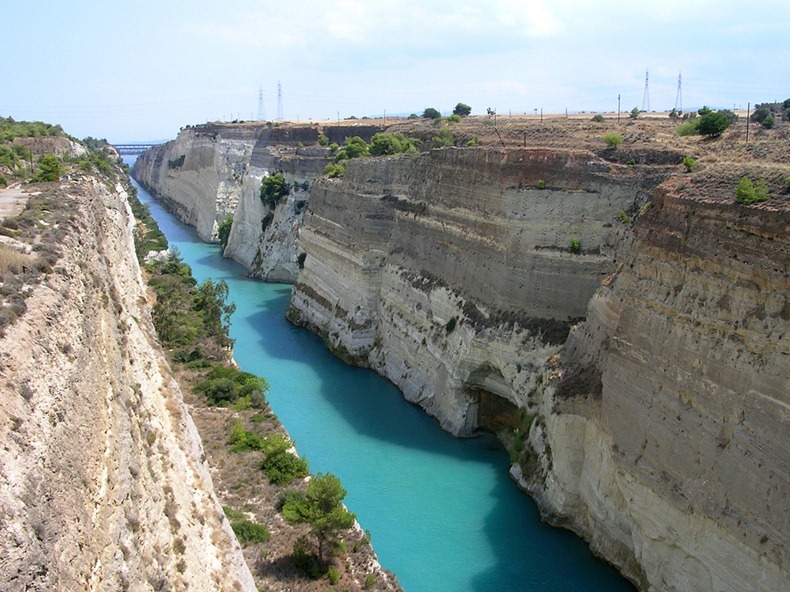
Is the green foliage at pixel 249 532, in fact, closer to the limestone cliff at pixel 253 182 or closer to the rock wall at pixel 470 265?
the rock wall at pixel 470 265

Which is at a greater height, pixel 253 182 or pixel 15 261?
pixel 15 261

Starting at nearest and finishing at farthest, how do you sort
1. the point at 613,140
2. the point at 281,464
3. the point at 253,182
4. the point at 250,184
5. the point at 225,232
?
the point at 281,464 < the point at 613,140 < the point at 253,182 < the point at 250,184 < the point at 225,232

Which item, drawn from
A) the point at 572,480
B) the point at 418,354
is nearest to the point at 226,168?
the point at 418,354

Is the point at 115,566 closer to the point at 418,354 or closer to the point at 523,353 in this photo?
the point at 523,353

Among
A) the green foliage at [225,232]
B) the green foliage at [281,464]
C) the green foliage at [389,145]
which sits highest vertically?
the green foliage at [389,145]

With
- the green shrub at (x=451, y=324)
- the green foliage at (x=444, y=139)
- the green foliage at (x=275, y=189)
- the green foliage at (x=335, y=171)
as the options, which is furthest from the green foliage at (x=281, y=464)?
the green foliage at (x=275, y=189)

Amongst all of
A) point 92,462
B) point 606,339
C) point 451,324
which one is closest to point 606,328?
point 606,339

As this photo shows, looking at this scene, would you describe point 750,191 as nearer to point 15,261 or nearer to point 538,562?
point 538,562
